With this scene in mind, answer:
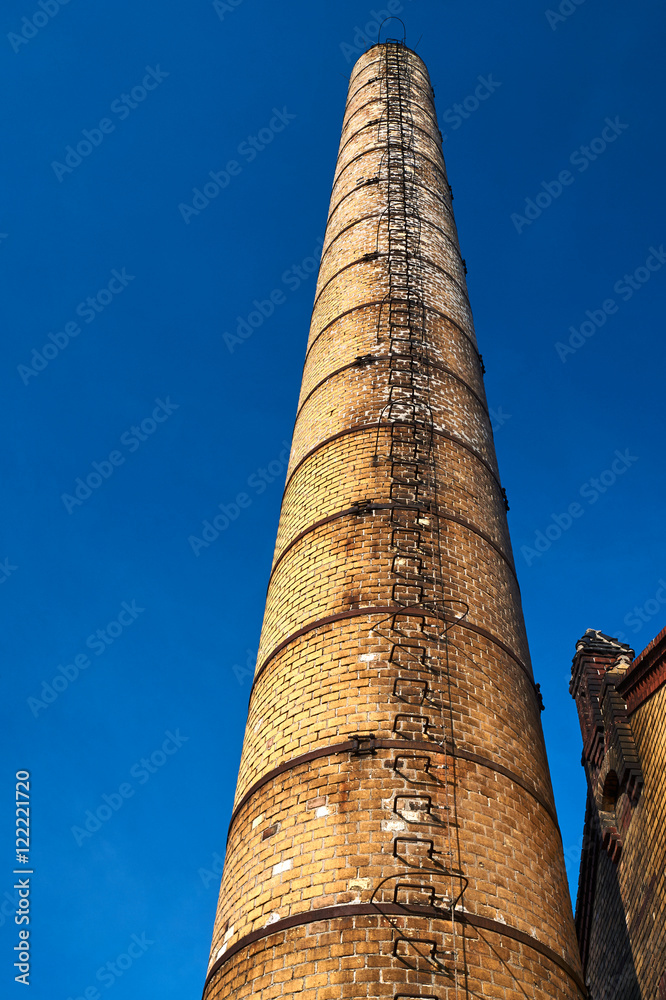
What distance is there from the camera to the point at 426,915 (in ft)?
16.5

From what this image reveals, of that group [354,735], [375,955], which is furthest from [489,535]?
[375,955]

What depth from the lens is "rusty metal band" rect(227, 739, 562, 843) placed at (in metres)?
5.91

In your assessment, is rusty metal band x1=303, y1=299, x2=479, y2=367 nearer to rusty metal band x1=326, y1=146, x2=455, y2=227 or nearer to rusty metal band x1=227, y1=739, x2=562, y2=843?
rusty metal band x1=326, y1=146, x2=455, y2=227

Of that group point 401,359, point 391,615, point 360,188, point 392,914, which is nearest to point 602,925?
point 391,615

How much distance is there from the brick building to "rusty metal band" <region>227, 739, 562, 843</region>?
7.96ft

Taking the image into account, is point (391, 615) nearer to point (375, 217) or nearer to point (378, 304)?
point (378, 304)

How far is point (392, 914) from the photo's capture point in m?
5.02

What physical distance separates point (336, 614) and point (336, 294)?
593cm

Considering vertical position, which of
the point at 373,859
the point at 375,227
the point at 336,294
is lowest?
the point at 373,859

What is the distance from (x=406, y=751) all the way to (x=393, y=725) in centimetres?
21

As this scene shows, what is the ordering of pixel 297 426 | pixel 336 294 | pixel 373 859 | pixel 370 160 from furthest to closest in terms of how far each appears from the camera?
pixel 370 160 → pixel 336 294 → pixel 297 426 → pixel 373 859

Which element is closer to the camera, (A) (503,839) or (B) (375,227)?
(A) (503,839)

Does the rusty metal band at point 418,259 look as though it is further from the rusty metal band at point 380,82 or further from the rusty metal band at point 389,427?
the rusty metal band at point 380,82

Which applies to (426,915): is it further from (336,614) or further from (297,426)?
(297,426)
